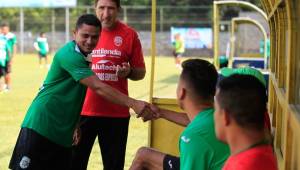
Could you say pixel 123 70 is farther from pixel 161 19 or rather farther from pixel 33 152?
pixel 161 19

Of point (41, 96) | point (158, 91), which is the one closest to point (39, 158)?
point (41, 96)

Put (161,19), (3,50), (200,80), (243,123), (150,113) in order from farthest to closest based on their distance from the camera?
(161,19) < (3,50) < (150,113) < (200,80) < (243,123)

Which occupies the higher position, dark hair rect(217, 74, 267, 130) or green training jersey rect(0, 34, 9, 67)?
green training jersey rect(0, 34, 9, 67)

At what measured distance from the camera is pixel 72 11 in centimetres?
5238

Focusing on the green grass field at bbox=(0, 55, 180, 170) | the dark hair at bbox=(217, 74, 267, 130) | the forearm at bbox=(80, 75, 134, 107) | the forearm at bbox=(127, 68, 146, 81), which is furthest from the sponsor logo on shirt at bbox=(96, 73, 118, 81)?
the dark hair at bbox=(217, 74, 267, 130)

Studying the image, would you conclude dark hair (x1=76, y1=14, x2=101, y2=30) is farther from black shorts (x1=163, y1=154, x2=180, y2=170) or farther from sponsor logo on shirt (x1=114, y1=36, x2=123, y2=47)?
black shorts (x1=163, y1=154, x2=180, y2=170)

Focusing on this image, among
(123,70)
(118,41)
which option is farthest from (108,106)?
(118,41)

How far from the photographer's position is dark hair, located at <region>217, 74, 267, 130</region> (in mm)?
2699

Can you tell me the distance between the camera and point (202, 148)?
3340 millimetres

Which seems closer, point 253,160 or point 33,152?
point 253,160

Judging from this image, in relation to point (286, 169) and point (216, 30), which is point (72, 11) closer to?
point (216, 30)

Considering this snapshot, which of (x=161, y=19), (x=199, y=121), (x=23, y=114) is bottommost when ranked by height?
(x=23, y=114)

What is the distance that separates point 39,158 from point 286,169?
71.9 inches

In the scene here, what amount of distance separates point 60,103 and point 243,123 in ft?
7.25
